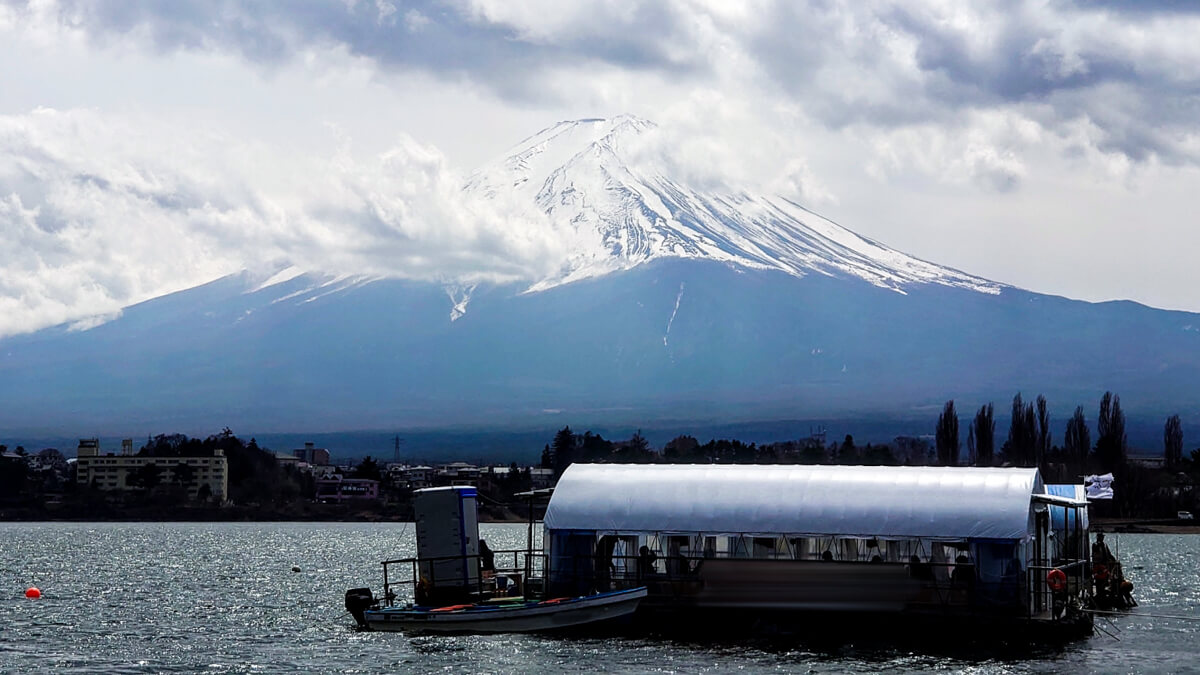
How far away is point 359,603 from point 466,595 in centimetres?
446

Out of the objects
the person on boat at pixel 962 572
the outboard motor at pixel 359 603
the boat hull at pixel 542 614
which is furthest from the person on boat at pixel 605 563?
the person on boat at pixel 962 572

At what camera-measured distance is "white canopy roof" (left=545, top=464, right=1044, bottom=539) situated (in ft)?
170

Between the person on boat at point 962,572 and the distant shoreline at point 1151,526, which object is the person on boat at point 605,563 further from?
the distant shoreline at point 1151,526

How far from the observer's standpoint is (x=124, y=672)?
4631 centimetres

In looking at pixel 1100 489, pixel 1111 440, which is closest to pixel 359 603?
pixel 1100 489

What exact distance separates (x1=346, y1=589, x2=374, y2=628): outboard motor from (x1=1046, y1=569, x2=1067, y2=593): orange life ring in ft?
69.5

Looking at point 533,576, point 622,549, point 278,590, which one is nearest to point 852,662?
point 622,549

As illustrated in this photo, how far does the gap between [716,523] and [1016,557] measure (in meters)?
9.00

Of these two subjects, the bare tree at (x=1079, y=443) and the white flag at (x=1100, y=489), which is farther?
the bare tree at (x=1079, y=443)

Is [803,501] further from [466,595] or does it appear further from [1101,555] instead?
[1101,555]

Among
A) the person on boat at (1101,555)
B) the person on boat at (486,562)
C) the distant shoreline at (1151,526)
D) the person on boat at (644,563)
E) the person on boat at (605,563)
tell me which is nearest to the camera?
the person on boat at (644,563)

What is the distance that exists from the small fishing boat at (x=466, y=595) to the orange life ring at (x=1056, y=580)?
12.0 meters

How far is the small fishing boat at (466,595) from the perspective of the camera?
2029 inches

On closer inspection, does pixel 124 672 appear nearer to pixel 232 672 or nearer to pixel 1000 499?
pixel 232 672
